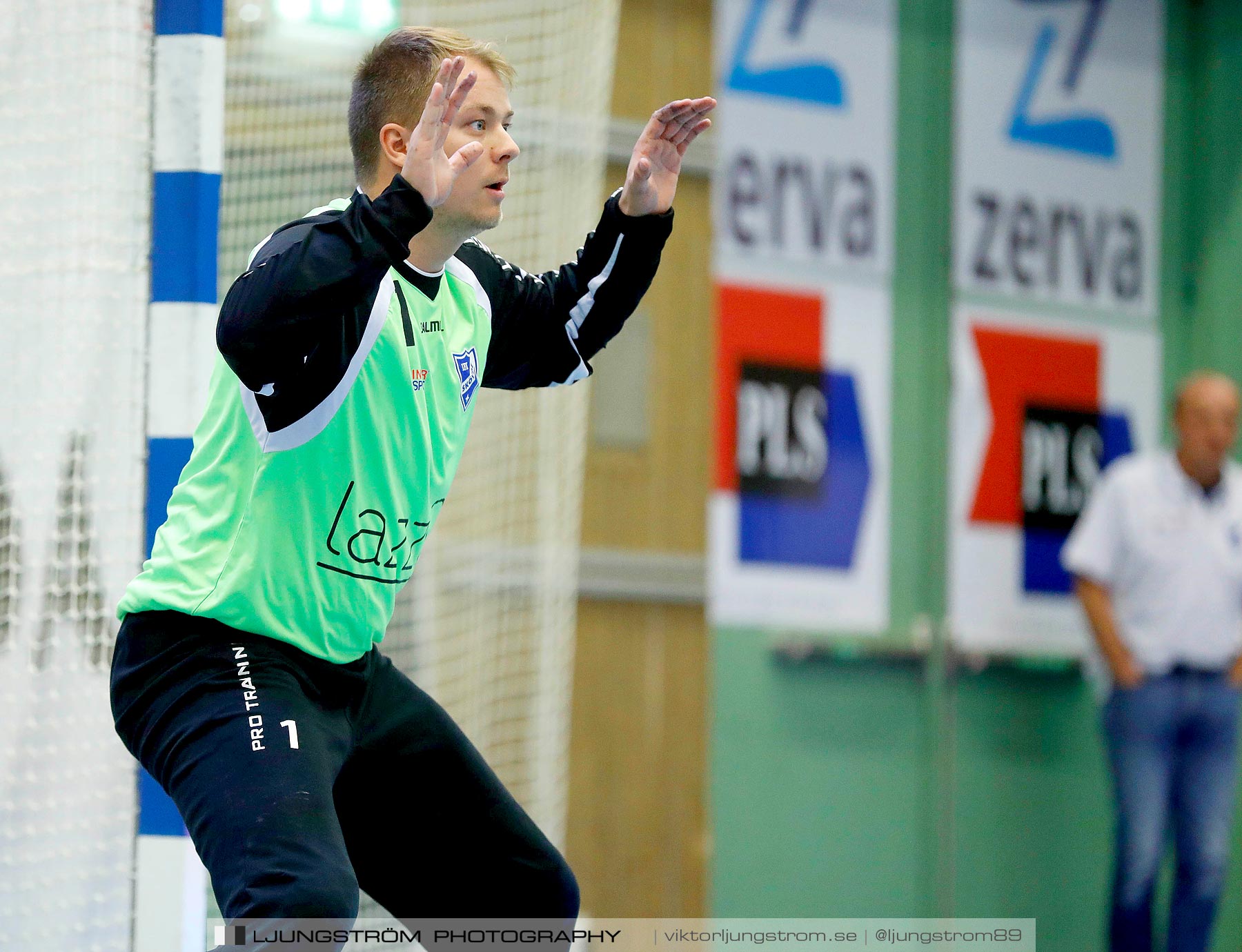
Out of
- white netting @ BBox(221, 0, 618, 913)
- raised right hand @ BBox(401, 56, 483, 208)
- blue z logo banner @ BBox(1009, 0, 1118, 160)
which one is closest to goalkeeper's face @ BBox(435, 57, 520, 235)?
raised right hand @ BBox(401, 56, 483, 208)

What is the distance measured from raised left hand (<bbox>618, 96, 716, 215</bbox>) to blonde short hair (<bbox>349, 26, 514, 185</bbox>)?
0.33 meters

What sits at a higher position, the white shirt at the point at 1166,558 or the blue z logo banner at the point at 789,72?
the blue z logo banner at the point at 789,72

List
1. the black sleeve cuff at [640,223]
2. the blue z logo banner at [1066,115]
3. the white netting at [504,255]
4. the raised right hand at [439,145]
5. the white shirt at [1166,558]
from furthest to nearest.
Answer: the blue z logo banner at [1066,115] → the white shirt at [1166,558] → the white netting at [504,255] → the black sleeve cuff at [640,223] → the raised right hand at [439,145]

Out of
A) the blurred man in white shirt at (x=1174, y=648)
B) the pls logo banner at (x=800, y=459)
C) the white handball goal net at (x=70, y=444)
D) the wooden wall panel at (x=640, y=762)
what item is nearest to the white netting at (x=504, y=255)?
the wooden wall panel at (x=640, y=762)

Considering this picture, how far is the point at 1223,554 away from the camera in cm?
662

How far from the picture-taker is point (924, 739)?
7012 millimetres

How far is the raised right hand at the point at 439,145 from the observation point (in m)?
2.58

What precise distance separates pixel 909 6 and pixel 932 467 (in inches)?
78.6

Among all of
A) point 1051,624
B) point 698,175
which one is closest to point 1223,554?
point 1051,624

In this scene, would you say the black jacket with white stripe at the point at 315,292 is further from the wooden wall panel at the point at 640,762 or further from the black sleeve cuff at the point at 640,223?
the wooden wall panel at the point at 640,762

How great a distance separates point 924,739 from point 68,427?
176 inches

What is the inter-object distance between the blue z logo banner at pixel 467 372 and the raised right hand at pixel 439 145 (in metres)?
0.39

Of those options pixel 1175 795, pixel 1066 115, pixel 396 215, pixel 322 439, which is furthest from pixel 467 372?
pixel 1066 115

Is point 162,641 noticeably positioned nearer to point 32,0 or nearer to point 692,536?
point 32,0
